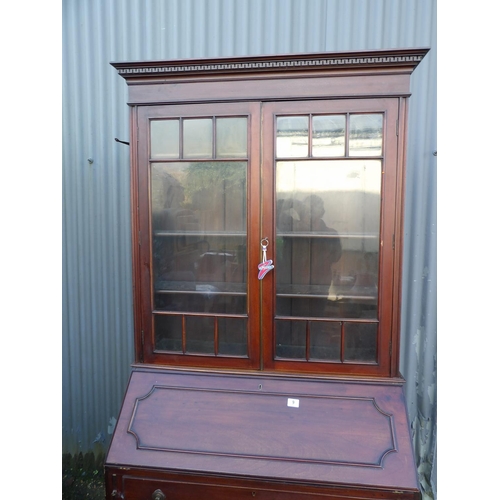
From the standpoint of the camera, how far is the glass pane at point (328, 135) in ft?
4.01

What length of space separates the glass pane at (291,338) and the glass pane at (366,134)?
0.67 meters

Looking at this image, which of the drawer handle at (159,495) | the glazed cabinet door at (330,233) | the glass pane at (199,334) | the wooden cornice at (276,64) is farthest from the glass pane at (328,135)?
the drawer handle at (159,495)

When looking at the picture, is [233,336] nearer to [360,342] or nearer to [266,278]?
[266,278]

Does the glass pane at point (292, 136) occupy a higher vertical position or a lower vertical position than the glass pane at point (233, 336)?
higher

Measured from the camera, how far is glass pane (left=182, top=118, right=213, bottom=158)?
4.21 feet

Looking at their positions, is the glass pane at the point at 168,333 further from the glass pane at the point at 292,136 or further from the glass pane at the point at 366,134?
the glass pane at the point at 366,134

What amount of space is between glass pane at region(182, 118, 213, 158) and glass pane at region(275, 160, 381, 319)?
11.1 inches

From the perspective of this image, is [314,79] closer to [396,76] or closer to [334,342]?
[396,76]

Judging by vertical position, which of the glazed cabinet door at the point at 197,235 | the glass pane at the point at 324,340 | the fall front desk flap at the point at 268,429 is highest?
the glazed cabinet door at the point at 197,235

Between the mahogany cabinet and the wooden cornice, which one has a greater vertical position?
the wooden cornice

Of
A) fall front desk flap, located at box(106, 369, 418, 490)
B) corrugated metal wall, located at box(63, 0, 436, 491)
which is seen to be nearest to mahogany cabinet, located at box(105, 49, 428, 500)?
fall front desk flap, located at box(106, 369, 418, 490)

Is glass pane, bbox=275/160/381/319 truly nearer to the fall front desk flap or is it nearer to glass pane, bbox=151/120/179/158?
the fall front desk flap

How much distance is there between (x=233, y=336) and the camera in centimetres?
134

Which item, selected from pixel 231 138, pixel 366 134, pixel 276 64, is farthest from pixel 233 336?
pixel 276 64
